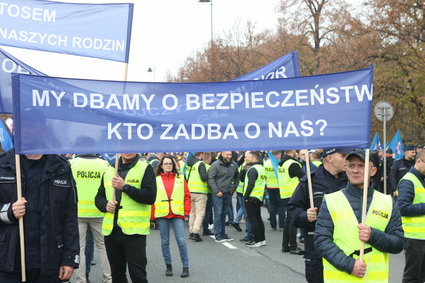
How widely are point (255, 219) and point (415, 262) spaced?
5.29 metres

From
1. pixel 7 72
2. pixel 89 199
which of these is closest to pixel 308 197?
pixel 7 72

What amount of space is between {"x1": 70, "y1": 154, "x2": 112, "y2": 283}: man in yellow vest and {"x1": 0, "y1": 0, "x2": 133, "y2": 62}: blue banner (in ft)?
6.09

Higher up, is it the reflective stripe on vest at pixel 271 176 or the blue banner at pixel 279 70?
the blue banner at pixel 279 70

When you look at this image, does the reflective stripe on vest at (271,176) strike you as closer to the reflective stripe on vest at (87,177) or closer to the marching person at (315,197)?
the reflective stripe on vest at (87,177)

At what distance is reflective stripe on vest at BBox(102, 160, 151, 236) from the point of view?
6.32 metres

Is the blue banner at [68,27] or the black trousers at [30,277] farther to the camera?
the blue banner at [68,27]

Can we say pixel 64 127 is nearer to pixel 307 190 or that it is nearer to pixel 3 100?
pixel 3 100

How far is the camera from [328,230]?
14.3 feet

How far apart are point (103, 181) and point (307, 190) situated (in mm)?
2377

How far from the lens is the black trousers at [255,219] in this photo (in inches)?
460

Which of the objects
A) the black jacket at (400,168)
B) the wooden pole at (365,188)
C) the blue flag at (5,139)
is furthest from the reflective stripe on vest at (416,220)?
the black jacket at (400,168)

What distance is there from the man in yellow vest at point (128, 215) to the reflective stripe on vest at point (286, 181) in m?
5.99

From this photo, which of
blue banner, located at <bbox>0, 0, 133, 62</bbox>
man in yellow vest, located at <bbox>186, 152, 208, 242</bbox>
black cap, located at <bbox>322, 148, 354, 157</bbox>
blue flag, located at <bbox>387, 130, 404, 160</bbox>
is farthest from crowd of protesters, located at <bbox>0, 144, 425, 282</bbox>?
blue flag, located at <bbox>387, 130, 404, 160</bbox>

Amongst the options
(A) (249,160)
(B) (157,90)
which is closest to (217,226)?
(A) (249,160)
